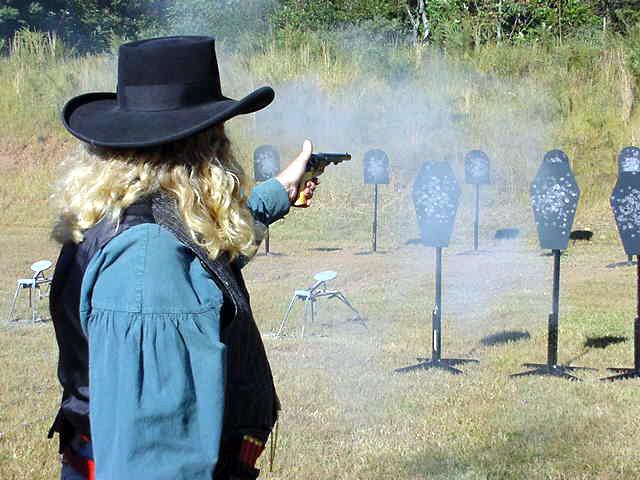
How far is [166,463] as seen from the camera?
132 centimetres

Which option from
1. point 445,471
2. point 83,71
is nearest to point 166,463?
point 445,471

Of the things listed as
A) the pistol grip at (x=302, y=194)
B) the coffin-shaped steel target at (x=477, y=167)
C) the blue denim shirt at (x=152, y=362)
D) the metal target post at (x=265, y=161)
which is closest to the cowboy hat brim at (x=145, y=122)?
the blue denim shirt at (x=152, y=362)

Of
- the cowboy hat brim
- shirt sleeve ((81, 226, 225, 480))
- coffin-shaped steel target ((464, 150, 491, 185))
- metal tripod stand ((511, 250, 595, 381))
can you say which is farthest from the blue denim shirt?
coffin-shaped steel target ((464, 150, 491, 185))

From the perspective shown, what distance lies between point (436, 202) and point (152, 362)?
4.65m

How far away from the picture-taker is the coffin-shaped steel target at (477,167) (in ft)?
38.0

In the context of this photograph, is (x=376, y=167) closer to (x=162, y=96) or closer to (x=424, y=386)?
(x=424, y=386)

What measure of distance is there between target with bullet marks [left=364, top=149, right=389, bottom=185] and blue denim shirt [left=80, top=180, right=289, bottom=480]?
418 inches

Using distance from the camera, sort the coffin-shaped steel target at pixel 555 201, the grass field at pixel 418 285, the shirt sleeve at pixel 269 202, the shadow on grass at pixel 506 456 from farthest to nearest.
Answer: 1. the coffin-shaped steel target at pixel 555 201
2. the grass field at pixel 418 285
3. the shadow on grass at pixel 506 456
4. the shirt sleeve at pixel 269 202

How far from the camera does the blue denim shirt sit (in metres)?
1.32

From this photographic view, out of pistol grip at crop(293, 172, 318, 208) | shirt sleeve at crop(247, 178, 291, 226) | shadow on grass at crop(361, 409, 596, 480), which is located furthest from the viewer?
shadow on grass at crop(361, 409, 596, 480)

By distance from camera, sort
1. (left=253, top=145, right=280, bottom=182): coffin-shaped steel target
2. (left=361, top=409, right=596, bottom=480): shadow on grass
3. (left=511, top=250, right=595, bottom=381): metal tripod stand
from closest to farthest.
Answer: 1. (left=361, top=409, right=596, bottom=480): shadow on grass
2. (left=511, top=250, right=595, bottom=381): metal tripod stand
3. (left=253, top=145, right=280, bottom=182): coffin-shaped steel target

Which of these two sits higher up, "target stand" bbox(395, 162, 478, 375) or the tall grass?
the tall grass

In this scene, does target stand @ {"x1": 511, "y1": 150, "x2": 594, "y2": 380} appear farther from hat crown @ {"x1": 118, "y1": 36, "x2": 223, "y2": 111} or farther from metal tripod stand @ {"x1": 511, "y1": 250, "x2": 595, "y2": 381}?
hat crown @ {"x1": 118, "y1": 36, "x2": 223, "y2": 111}

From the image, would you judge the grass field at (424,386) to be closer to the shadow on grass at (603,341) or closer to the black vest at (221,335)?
the shadow on grass at (603,341)
